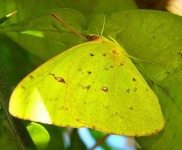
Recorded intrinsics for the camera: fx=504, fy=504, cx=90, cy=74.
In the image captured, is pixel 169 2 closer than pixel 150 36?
No

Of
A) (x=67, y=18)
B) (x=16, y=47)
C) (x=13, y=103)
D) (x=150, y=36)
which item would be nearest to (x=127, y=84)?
(x=150, y=36)

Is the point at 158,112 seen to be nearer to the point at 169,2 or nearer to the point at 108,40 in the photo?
the point at 108,40

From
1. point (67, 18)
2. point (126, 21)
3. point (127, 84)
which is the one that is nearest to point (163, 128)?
point (127, 84)

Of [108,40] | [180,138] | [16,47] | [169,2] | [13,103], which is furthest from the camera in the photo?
[16,47]

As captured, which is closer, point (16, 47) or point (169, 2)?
point (169, 2)

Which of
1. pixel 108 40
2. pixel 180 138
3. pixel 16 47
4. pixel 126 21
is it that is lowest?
pixel 16 47

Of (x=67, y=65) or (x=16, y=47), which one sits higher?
(x=67, y=65)

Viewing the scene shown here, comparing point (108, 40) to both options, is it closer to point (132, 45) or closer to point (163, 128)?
point (132, 45)

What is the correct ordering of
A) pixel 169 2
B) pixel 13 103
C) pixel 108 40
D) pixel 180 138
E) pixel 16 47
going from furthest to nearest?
pixel 16 47 < pixel 169 2 < pixel 108 40 < pixel 180 138 < pixel 13 103

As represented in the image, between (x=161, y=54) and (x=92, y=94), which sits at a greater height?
(x=161, y=54)
